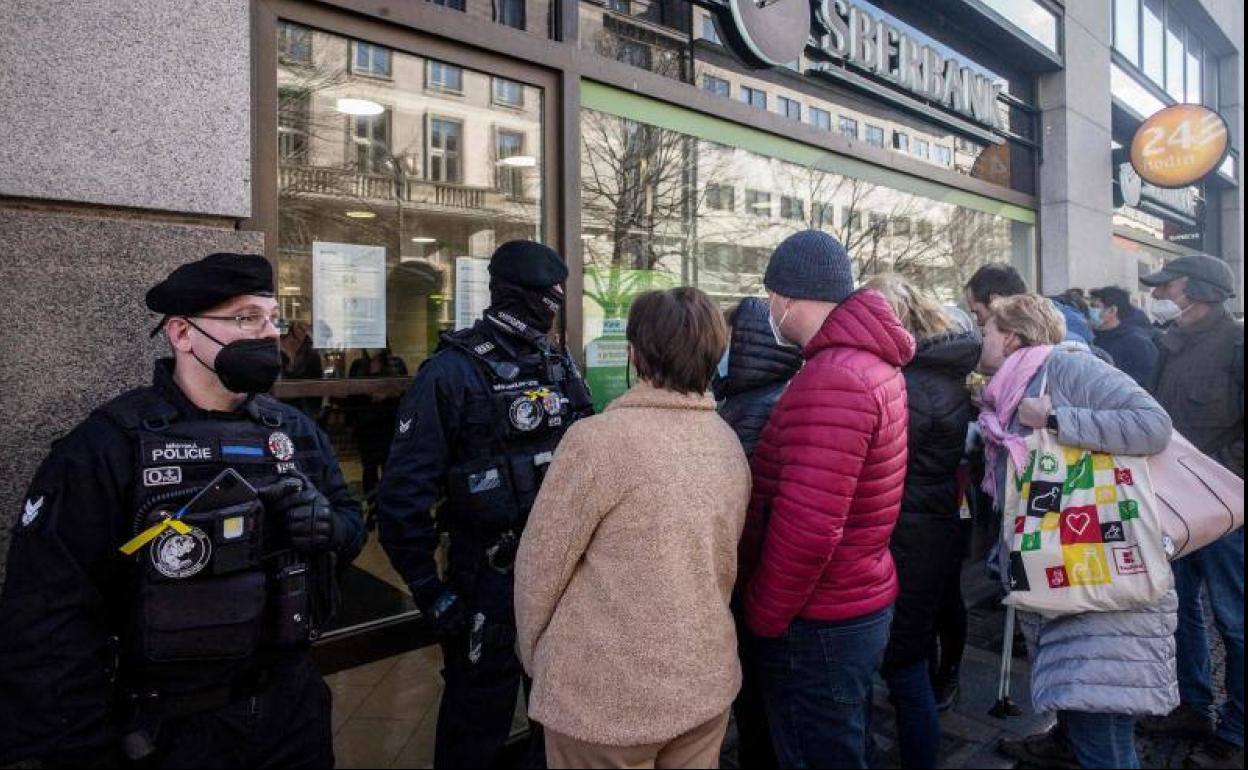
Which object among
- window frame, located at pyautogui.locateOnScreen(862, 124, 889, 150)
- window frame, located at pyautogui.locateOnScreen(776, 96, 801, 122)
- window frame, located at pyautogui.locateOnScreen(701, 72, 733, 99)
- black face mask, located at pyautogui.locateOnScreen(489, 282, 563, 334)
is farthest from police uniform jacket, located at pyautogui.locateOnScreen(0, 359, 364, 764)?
window frame, located at pyautogui.locateOnScreen(862, 124, 889, 150)

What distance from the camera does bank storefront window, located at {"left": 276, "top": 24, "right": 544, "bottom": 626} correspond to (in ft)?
10.0

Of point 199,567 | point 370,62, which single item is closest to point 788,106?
point 370,62

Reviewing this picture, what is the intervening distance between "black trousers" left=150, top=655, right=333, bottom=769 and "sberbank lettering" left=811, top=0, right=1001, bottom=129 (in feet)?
16.1

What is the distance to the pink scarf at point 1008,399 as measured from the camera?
2.78m

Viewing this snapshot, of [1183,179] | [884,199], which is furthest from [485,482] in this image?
[1183,179]

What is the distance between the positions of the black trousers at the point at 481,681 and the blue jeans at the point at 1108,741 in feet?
6.25

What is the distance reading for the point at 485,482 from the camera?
8.30ft

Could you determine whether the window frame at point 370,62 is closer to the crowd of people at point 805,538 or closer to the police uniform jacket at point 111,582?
the police uniform jacket at point 111,582

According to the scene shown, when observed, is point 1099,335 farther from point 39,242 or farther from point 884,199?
point 39,242

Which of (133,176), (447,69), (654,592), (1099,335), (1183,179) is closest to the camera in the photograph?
(654,592)

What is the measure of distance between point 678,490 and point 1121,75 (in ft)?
29.8

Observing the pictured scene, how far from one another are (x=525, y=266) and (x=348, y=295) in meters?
0.96

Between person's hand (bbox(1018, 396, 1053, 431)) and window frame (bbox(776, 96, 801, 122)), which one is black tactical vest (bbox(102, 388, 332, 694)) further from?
window frame (bbox(776, 96, 801, 122))

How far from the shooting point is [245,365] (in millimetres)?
1962
